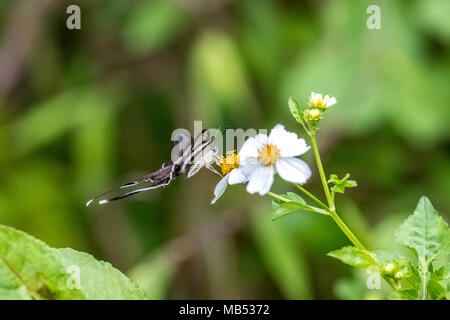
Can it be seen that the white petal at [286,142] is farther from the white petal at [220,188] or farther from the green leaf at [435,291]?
the green leaf at [435,291]

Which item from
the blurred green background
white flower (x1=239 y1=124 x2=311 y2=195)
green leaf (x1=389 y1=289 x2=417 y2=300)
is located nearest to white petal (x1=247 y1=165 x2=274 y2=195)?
white flower (x1=239 y1=124 x2=311 y2=195)

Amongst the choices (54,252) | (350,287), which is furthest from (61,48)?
(54,252)

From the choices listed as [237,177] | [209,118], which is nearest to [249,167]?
[237,177]

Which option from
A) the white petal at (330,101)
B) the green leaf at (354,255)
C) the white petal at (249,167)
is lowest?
the green leaf at (354,255)

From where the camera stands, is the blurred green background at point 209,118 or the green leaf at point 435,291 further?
the blurred green background at point 209,118

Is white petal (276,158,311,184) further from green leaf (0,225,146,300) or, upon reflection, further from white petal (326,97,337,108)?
green leaf (0,225,146,300)

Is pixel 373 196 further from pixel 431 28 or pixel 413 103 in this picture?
pixel 431 28

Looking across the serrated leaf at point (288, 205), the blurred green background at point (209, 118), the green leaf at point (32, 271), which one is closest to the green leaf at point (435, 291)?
the serrated leaf at point (288, 205)
